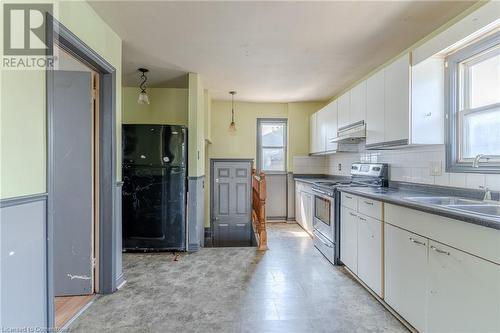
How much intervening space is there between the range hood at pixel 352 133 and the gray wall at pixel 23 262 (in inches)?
123

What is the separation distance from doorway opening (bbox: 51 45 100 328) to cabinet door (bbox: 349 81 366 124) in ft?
9.37

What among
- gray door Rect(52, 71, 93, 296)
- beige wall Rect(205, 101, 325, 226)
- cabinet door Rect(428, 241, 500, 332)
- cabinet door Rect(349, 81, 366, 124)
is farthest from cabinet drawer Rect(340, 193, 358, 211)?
beige wall Rect(205, 101, 325, 226)

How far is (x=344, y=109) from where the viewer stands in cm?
396

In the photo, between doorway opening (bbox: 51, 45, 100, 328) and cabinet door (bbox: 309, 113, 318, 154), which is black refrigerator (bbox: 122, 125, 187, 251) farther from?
cabinet door (bbox: 309, 113, 318, 154)

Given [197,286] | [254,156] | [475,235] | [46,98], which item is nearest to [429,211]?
[475,235]

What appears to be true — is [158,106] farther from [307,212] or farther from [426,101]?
[426,101]

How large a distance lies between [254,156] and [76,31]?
4.20m

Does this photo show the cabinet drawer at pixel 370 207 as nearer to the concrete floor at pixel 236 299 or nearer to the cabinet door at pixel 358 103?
the concrete floor at pixel 236 299

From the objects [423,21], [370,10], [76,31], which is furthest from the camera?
[423,21]

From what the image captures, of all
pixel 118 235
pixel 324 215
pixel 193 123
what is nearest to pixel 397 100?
pixel 324 215

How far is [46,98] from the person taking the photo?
170cm

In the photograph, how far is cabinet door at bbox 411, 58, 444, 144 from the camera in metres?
2.46

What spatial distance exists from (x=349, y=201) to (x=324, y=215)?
740mm

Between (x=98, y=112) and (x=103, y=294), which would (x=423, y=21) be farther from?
(x=103, y=294)
